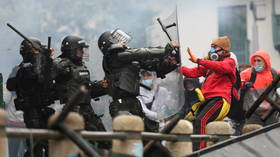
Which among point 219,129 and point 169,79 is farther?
point 169,79

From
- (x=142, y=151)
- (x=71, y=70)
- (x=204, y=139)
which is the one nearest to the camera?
(x=142, y=151)

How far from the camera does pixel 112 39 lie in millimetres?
12922

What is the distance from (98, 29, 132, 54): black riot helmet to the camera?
12.8 metres

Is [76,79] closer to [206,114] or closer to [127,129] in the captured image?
[206,114]

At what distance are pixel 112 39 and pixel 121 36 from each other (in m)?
0.11

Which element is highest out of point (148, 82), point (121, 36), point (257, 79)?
point (121, 36)

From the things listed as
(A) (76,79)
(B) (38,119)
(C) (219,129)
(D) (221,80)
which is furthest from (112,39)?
(C) (219,129)

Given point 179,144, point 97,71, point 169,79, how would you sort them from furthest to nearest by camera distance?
point 97,71 < point 169,79 < point 179,144

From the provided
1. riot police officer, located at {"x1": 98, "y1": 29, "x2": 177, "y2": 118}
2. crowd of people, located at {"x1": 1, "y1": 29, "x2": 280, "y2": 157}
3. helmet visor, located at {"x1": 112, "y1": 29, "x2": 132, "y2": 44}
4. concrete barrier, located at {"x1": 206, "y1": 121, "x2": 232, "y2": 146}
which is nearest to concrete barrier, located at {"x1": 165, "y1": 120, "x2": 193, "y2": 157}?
concrete barrier, located at {"x1": 206, "y1": 121, "x2": 232, "y2": 146}

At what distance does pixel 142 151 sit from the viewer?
8.95 metres

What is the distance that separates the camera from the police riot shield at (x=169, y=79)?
43.4ft

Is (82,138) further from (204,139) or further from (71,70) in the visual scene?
(71,70)

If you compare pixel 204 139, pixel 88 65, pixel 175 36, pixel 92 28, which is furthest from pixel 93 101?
pixel 204 139

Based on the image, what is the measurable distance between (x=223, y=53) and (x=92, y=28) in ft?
11.1
